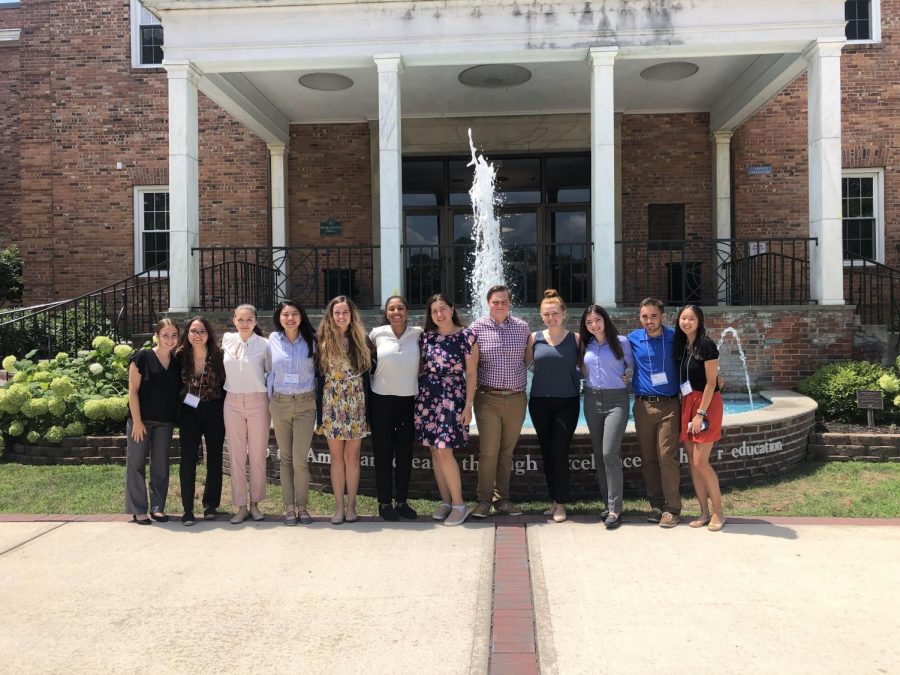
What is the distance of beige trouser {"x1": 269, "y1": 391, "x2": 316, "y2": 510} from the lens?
5129 millimetres

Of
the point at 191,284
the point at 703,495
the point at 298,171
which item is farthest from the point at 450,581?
the point at 298,171

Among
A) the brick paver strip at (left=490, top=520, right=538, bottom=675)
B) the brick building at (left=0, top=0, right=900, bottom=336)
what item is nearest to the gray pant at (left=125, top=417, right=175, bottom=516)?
the brick paver strip at (left=490, top=520, right=538, bottom=675)

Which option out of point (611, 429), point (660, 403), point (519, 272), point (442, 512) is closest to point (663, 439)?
point (660, 403)

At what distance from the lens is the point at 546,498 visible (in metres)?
5.73

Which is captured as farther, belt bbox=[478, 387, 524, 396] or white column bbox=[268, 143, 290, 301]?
white column bbox=[268, 143, 290, 301]

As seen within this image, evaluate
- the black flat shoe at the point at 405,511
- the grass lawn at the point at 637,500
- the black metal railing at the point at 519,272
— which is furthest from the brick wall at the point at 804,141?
the black flat shoe at the point at 405,511

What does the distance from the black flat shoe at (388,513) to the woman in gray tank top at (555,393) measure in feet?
3.80

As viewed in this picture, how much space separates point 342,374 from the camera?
505cm

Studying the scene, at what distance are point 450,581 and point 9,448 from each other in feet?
19.5

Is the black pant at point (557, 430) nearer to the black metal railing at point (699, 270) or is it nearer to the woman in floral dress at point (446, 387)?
the woman in floral dress at point (446, 387)

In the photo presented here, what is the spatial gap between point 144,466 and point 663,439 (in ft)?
12.4

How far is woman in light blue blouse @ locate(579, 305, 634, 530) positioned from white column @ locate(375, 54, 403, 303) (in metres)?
5.52

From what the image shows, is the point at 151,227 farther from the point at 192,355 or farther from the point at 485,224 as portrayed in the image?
the point at 192,355

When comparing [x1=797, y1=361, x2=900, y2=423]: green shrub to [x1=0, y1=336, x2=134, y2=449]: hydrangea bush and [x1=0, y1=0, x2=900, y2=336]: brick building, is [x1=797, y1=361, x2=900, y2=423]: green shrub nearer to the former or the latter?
[x1=0, y1=0, x2=900, y2=336]: brick building
